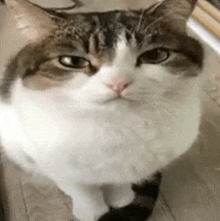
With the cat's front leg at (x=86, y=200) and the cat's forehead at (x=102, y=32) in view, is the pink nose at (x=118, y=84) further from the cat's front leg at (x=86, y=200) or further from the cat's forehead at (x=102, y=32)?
the cat's front leg at (x=86, y=200)

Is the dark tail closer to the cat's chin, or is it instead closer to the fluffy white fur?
the fluffy white fur

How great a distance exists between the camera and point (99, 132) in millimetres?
485

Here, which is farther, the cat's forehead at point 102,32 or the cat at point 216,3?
the cat at point 216,3

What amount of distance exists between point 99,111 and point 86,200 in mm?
153

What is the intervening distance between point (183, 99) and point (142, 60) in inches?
4.1

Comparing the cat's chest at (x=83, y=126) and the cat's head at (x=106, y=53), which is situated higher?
the cat's head at (x=106, y=53)

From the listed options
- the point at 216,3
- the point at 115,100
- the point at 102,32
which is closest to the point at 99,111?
the point at 115,100

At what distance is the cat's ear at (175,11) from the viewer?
540mm

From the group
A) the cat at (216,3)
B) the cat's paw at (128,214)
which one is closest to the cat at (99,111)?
the cat's paw at (128,214)

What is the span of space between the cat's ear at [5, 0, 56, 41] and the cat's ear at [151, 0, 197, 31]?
8.1 inches

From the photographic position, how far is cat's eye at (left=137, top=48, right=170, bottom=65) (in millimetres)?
506

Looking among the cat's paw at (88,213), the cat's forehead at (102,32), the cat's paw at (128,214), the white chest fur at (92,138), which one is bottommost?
the cat's paw at (128,214)

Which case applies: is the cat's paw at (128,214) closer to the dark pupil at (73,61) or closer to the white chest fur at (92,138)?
the white chest fur at (92,138)

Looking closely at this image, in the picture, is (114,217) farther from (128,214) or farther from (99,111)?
(99,111)
